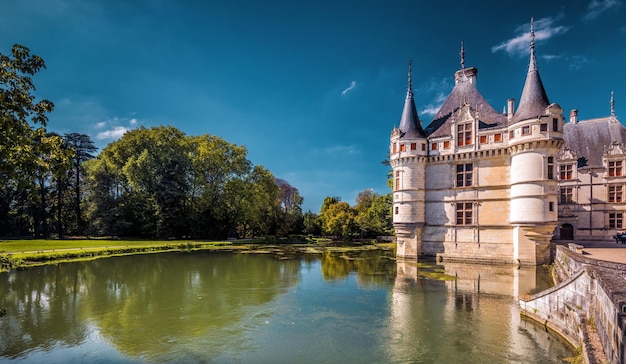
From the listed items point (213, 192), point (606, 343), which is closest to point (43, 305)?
point (606, 343)

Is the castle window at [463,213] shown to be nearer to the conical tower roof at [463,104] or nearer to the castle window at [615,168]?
the conical tower roof at [463,104]

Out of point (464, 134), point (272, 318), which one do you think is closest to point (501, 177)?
point (464, 134)

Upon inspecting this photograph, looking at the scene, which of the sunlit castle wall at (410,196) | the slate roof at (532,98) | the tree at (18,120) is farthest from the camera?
the sunlit castle wall at (410,196)

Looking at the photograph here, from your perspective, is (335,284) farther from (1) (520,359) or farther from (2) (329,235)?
(2) (329,235)

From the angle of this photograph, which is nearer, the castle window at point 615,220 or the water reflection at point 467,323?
the water reflection at point 467,323

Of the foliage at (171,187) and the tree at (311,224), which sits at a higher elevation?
the foliage at (171,187)

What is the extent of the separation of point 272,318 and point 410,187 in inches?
606

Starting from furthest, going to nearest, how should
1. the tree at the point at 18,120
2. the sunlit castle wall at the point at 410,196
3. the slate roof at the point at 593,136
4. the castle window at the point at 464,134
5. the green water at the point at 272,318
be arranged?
the slate roof at the point at 593,136
the sunlit castle wall at the point at 410,196
the castle window at the point at 464,134
the green water at the point at 272,318
the tree at the point at 18,120

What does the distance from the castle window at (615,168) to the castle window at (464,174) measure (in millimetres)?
11233

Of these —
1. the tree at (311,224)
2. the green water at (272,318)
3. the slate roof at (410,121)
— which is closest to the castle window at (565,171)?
the green water at (272,318)

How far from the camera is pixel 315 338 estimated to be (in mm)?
8672

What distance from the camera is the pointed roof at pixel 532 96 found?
19.2 metres

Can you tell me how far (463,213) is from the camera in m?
22.1

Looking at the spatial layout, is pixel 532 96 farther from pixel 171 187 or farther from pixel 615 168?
pixel 171 187
